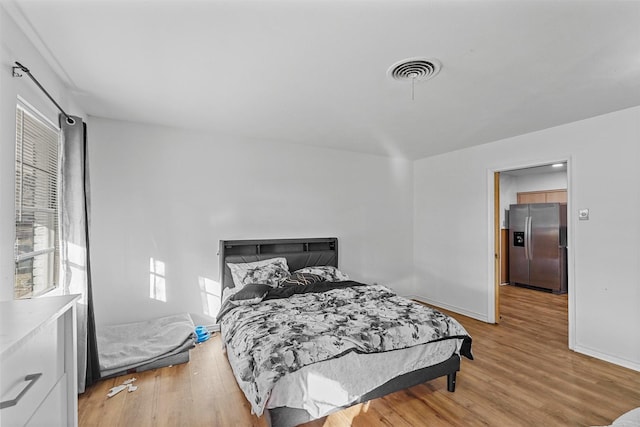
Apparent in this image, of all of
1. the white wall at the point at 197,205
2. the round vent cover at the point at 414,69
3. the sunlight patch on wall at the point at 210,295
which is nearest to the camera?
the round vent cover at the point at 414,69

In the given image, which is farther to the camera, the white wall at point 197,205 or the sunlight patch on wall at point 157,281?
the sunlight patch on wall at point 157,281

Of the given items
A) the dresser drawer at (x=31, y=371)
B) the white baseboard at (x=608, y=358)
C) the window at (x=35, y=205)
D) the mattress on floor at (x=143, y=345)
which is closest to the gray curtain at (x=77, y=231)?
the window at (x=35, y=205)

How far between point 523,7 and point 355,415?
2.76 meters

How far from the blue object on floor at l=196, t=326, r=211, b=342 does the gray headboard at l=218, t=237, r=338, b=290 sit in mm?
533

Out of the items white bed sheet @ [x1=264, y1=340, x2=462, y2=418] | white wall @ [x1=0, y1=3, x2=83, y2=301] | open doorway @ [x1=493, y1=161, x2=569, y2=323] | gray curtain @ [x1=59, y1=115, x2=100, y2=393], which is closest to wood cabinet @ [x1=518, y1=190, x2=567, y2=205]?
open doorway @ [x1=493, y1=161, x2=569, y2=323]

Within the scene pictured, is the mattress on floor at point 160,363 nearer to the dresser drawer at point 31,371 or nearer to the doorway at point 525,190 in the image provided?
the dresser drawer at point 31,371

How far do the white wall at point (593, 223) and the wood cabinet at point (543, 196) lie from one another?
128 inches

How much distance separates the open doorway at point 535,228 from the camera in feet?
19.1

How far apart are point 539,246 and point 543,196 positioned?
3.89 ft

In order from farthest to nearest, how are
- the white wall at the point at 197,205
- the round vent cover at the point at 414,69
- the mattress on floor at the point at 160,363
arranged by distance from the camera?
the white wall at the point at 197,205, the mattress on floor at the point at 160,363, the round vent cover at the point at 414,69

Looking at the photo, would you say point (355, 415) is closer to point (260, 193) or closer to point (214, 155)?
point (260, 193)

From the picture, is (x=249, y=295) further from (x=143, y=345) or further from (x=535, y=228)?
(x=535, y=228)

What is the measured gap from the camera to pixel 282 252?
164 inches

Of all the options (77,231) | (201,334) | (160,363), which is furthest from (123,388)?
(77,231)
